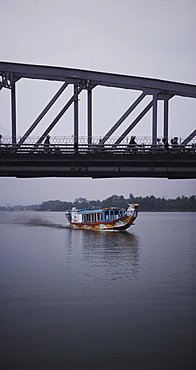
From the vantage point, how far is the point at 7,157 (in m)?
24.0

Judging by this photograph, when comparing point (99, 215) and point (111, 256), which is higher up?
point (99, 215)

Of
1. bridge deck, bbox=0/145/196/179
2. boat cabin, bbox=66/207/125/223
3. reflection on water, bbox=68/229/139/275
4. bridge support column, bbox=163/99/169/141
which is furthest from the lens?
boat cabin, bbox=66/207/125/223

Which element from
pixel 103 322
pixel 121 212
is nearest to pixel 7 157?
pixel 103 322

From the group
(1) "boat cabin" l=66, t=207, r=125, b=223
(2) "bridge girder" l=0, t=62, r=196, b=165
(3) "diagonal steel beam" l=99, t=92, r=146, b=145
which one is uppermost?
(2) "bridge girder" l=0, t=62, r=196, b=165

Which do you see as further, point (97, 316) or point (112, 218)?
point (112, 218)

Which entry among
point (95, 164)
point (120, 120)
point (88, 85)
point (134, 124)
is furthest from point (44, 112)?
point (95, 164)

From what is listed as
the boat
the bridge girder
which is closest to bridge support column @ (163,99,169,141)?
the bridge girder

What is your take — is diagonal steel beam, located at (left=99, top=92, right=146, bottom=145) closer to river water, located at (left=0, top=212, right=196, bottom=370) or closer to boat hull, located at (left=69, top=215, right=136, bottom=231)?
river water, located at (left=0, top=212, right=196, bottom=370)

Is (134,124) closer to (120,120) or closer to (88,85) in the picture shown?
(120,120)

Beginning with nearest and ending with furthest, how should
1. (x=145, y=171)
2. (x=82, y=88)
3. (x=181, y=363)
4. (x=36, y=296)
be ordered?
1. (x=181, y=363)
2. (x=36, y=296)
3. (x=145, y=171)
4. (x=82, y=88)

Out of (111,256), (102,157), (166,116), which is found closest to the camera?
(102,157)

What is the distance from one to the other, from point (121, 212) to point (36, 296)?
142ft

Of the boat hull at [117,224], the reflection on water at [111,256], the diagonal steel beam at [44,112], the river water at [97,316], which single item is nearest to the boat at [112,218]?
the boat hull at [117,224]

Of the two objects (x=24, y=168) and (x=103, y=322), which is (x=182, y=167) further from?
(x=103, y=322)
